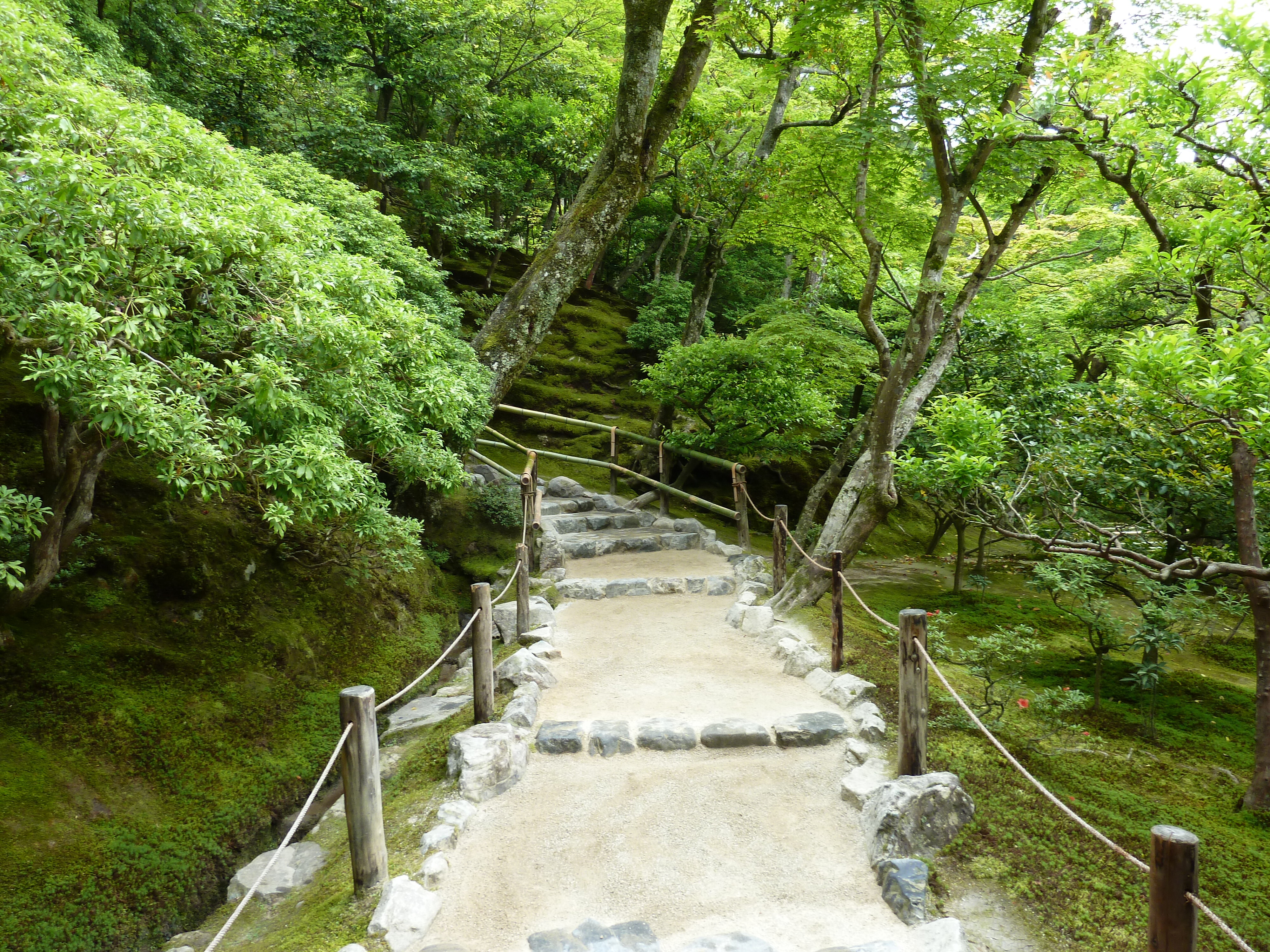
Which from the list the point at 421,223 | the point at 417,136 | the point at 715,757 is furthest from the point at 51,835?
the point at 417,136

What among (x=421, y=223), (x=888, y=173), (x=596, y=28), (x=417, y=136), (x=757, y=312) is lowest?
(x=757, y=312)

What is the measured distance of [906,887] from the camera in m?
3.26

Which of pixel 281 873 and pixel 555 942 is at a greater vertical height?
pixel 555 942

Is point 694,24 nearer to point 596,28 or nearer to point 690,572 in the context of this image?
point 690,572

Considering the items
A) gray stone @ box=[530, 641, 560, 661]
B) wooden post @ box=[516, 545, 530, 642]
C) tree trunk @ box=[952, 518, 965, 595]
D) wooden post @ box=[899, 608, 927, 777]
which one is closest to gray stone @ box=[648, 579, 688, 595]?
wooden post @ box=[516, 545, 530, 642]

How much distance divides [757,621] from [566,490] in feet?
19.4

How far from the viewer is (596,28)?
1633cm

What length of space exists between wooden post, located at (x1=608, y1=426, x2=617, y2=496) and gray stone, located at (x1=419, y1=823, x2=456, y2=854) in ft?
28.4

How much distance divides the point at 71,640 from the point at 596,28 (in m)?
16.6

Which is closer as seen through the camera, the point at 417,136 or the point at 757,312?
the point at 757,312

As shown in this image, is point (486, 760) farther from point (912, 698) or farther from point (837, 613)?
point (837, 613)

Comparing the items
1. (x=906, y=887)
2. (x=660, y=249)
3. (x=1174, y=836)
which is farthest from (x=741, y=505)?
(x=660, y=249)

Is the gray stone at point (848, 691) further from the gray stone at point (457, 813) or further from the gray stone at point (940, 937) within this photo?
the gray stone at point (457, 813)

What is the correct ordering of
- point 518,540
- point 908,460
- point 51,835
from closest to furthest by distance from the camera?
point 51,835 → point 908,460 → point 518,540
